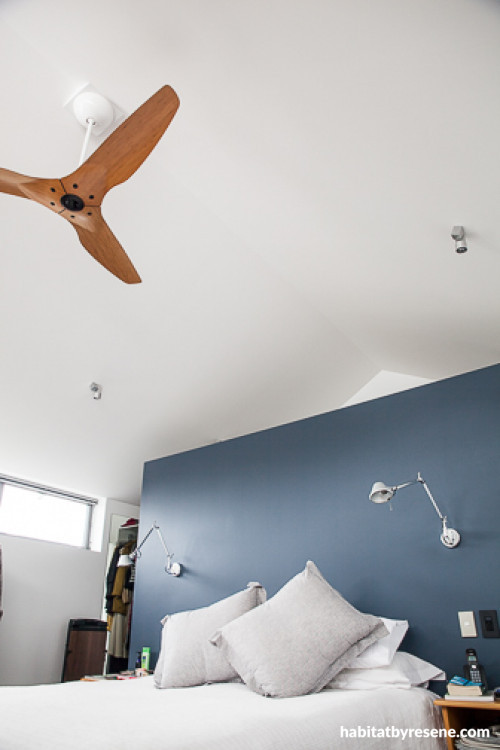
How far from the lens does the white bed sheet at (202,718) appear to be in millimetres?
1475

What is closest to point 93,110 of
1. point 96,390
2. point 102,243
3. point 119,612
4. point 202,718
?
point 102,243

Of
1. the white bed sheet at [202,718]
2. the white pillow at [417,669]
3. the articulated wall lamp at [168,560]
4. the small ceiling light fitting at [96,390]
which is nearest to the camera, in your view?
the white bed sheet at [202,718]

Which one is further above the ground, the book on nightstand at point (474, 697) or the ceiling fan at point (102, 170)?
the ceiling fan at point (102, 170)

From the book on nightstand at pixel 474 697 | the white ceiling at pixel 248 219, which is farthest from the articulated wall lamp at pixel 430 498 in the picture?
the white ceiling at pixel 248 219

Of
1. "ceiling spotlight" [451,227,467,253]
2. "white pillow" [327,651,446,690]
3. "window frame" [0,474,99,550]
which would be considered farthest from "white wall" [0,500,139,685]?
"ceiling spotlight" [451,227,467,253]

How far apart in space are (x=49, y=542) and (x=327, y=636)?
157 inches

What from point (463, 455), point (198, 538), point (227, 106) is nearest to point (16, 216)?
point (227, 106)

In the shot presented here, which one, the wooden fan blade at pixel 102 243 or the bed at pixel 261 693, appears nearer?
the bed at pixel 261 693

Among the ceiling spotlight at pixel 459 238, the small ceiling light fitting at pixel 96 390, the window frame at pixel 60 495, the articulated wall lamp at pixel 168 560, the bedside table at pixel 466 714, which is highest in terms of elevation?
the small ceiling light fitting at pixel 96 390

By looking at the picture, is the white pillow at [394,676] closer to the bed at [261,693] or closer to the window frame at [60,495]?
the bed at [261,693]

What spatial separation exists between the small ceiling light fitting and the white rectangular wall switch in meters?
3.14

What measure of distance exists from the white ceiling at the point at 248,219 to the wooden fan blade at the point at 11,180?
0.78 metres

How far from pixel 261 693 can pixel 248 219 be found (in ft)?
8.51

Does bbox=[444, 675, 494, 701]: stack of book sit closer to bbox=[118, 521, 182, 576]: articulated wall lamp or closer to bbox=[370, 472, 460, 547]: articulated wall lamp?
bbox=[370, 472, 460, 547]: articulated wall lamp
